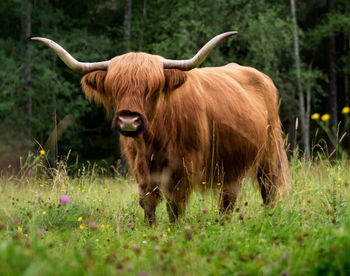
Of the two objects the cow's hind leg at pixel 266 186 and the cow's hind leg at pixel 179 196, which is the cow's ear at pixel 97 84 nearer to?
Answer: the cow's hind leg at pixel 179 196

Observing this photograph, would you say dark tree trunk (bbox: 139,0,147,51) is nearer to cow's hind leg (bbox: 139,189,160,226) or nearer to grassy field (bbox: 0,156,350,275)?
cow's hind leg (bbox: 139,189,160,226)

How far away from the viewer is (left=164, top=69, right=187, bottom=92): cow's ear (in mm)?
4242

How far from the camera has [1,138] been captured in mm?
13773

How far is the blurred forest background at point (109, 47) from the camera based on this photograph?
1402cm

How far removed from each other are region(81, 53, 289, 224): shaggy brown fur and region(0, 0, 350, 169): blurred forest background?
8.20 m

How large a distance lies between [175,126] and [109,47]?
38.5ft

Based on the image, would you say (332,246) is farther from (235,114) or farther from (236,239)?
(235,114)

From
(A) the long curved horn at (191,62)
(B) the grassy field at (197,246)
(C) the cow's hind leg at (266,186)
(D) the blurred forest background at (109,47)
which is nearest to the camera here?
(B) the grassy field at (197,246)

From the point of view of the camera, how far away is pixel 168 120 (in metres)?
4.29

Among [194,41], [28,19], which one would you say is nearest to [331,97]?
[194,41]

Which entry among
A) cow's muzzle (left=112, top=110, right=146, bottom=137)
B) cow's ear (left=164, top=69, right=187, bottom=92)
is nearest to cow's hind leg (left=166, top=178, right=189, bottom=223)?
cow's muzzle (left=112, top=110, right=146, bottom=137)

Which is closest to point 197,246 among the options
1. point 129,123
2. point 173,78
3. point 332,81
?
point 129,123

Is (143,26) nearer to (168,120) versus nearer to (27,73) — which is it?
(27,73)

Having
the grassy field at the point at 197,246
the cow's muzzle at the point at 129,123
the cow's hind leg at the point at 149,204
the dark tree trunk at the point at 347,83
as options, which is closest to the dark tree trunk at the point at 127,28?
the dark tree trunk at the point at 347,83
